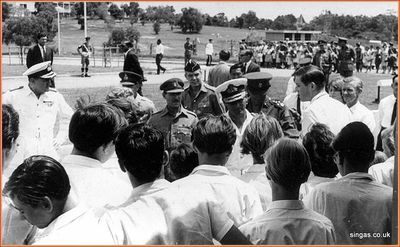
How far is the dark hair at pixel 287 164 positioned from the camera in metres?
2.45

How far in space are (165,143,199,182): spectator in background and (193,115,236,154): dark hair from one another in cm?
44

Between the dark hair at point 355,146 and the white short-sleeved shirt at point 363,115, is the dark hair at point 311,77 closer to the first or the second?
the white short-sleeved shirt at point 363,115

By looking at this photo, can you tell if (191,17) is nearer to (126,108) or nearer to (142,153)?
(126,108)

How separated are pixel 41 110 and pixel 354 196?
3133mm

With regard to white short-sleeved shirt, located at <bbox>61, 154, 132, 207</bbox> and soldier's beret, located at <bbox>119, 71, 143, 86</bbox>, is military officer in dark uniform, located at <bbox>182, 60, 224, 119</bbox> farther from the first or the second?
white short-sleeved shirt, located at <bbox>61, 154, 132, 207</bbox>

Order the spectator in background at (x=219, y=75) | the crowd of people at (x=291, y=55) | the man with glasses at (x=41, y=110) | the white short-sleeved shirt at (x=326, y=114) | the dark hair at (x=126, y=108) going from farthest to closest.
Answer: the crowd of people at (x=291, y=55) → the spectator in background at (x=219, y=75) → the man with glasses at (x=41, y=110) → the white short-sleeved shirt at (x=326, y=114) → the dark hair at (x=126, y=108)

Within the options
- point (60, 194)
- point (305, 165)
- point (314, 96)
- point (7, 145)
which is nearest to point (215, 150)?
point (305, 165)

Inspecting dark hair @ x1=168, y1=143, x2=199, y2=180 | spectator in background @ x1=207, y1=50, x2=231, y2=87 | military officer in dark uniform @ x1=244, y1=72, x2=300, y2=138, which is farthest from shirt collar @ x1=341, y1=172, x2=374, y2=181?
spectator in background @ x1=207, y1=50, x2=231, y2=87

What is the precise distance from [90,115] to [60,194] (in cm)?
81

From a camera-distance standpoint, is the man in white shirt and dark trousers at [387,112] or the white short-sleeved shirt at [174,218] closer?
the white short-sleeved shirt at [174,218]

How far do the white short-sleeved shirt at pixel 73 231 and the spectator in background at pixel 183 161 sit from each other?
44.4 inches

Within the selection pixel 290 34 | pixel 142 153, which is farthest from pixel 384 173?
pixel 290 34

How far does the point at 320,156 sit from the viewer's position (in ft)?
9.96

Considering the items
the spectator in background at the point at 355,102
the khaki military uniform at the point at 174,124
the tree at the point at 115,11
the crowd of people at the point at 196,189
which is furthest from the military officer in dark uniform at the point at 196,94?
the crowd of people at the point at 196,189
